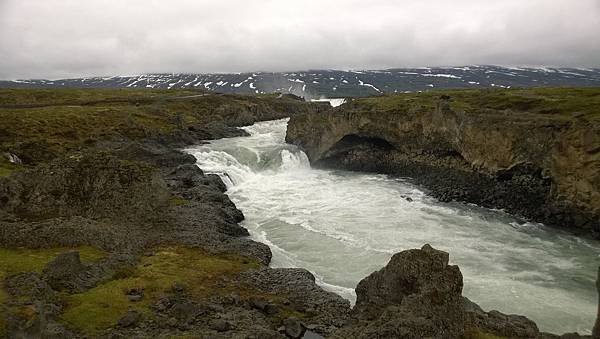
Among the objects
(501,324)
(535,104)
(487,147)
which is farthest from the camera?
(535,104)

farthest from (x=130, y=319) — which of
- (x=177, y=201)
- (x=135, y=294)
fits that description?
(x=177, y=201)

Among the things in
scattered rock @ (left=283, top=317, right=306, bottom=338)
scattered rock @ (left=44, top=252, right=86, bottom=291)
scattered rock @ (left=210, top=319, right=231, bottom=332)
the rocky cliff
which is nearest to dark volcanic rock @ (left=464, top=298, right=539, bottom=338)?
scattered rock @ (left=283, top=317, right=306, bottom=338)

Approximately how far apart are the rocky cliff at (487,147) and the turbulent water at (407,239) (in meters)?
3.20

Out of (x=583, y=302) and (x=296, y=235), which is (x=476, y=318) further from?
(x=296, y=235)

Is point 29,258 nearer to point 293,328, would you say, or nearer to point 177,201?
point 293,328

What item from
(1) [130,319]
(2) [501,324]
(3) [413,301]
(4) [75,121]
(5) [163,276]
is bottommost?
(5) [163,276]

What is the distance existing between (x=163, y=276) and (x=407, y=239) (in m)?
22.2

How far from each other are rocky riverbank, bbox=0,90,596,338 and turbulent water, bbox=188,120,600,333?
4.44 m

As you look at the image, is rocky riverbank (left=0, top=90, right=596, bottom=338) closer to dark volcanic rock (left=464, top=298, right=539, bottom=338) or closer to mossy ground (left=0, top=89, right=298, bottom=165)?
dark volcanic rock (left=464, top=298, right=539, bottom=338)

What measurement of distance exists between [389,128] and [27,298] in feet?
189

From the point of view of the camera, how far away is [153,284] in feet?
90.0

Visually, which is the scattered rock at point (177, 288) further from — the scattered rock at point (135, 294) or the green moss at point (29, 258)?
the green moss at point (29, 258)

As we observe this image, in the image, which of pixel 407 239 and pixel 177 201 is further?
pixel 177 201

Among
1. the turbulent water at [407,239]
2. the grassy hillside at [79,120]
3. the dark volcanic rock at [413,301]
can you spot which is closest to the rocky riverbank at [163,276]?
the dark volcanic rock at [413,301]
